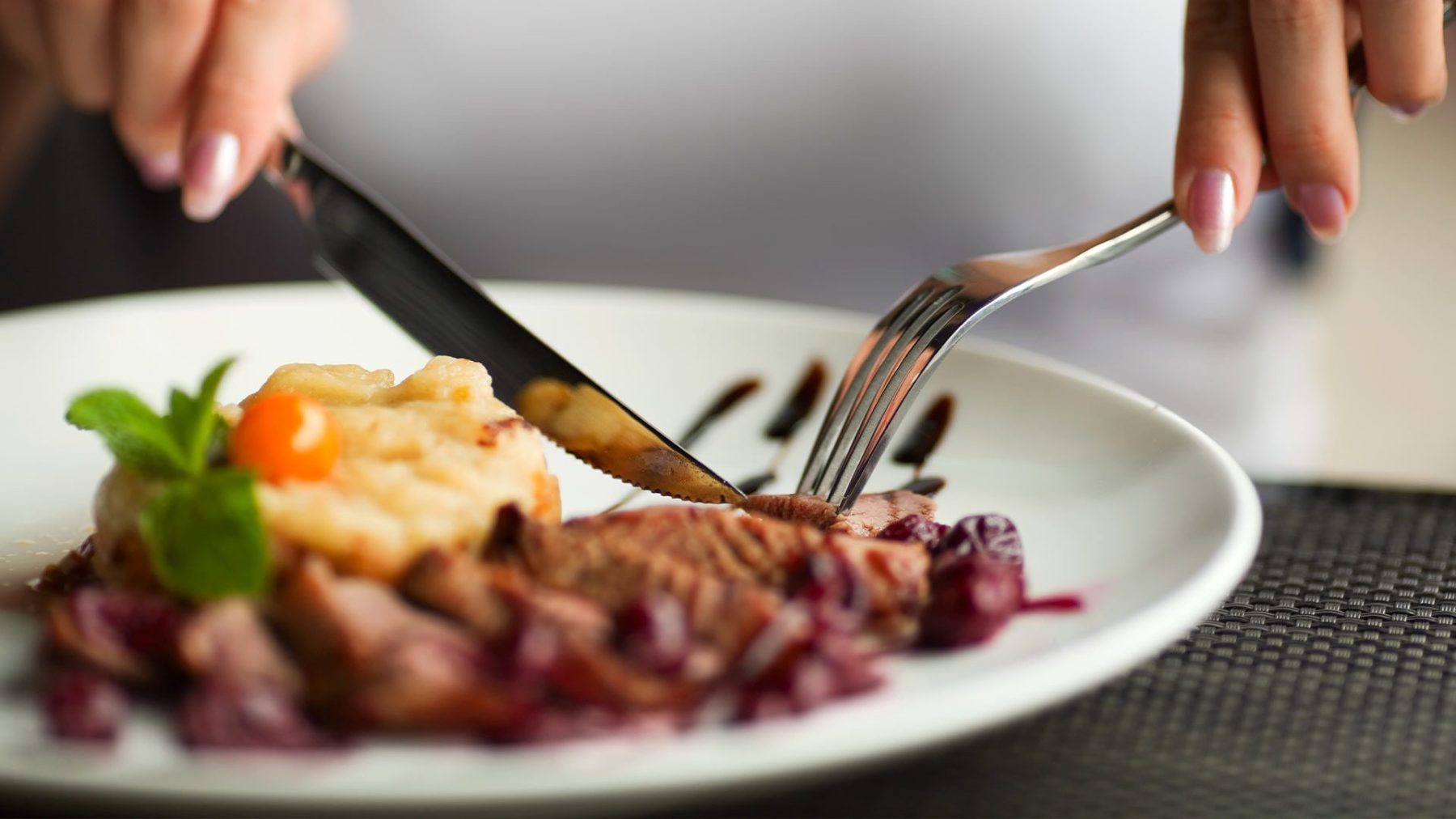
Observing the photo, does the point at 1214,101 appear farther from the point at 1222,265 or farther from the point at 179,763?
the point at 179,763

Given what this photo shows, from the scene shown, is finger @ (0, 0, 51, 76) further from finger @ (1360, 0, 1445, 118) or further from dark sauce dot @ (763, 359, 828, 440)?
finger @ (1360, 0, 1445, 118)

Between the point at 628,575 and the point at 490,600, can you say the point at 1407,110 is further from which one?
the point at 490,600

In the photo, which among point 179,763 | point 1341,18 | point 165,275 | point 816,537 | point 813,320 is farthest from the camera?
point 165,275

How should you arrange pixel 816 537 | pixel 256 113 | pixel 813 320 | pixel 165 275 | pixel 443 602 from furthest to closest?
pixel 165 275 < pixel 813 320 < pixel 256 113 < pixel 816 537 < pixel 443 602

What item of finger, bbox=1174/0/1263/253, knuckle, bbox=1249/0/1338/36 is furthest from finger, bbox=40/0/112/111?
knuckle, bbox=1249/0/1338/36

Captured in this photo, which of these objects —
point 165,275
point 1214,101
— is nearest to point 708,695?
point 1214,101
